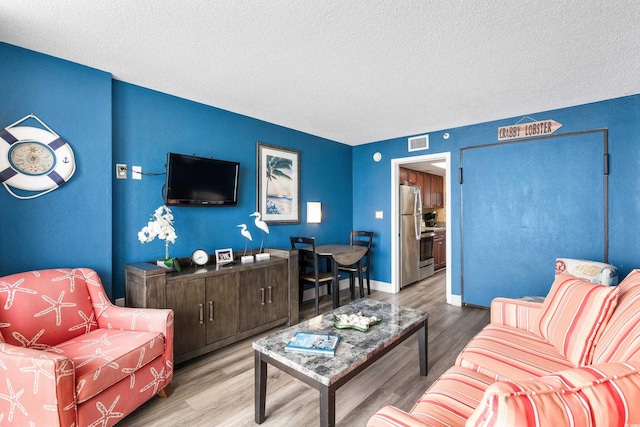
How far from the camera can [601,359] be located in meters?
1.28

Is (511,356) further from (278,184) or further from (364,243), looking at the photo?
(364,243)

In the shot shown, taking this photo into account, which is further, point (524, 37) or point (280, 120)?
point (280, 120)

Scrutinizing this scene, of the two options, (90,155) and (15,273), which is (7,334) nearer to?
(15,273)

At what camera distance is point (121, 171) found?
2.57m

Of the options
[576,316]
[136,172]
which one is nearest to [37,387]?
[136,172]

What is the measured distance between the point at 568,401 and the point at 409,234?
4.37 meters

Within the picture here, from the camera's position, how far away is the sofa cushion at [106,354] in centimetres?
149

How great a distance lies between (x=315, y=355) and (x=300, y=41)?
1947 mm

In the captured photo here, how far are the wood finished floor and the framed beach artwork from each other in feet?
5.13

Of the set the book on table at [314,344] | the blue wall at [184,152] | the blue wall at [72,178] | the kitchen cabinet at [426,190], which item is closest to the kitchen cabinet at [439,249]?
the kitchen cabinet at [426,190]

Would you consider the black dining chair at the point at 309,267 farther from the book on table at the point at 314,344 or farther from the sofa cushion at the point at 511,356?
the sofa cushion at the point at 511,356

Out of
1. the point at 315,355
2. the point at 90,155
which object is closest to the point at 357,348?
the point at 315,355

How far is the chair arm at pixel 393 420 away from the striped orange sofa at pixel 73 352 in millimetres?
1400

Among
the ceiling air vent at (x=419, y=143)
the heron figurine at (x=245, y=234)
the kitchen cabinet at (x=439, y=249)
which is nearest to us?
the heron figurine at (x=245, y=234)
